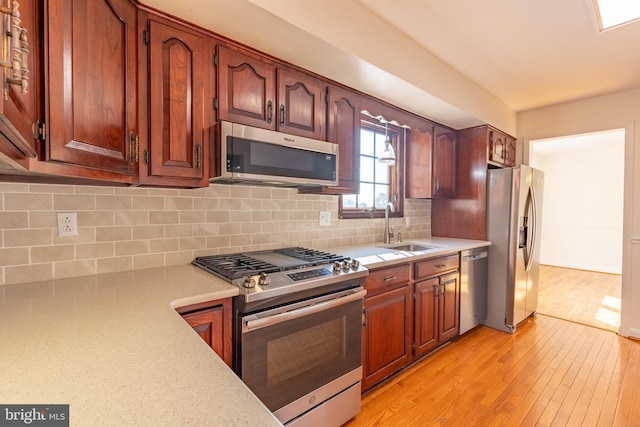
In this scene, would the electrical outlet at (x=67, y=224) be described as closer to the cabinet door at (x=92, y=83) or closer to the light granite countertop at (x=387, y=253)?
the cabinet door at (x=92, y=83)

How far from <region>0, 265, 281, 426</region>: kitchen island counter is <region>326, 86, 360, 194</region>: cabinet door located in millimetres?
1316

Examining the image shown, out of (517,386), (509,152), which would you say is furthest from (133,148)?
(509,152)

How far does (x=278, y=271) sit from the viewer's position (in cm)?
151

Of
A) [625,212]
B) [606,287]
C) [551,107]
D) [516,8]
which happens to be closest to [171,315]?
[516,8]

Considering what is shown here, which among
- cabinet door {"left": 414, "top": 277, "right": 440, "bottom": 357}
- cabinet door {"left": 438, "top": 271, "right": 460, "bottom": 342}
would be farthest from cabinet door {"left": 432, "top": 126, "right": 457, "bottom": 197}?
cabinet door {"left": 414, "top": 277, "right": 440, "bottom": 357}

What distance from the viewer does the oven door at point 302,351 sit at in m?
1.33

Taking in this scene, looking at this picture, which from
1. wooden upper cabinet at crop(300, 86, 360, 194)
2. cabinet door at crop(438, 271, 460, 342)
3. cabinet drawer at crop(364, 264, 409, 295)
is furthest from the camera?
cabinet door at crop(438, 271, 460, 342)

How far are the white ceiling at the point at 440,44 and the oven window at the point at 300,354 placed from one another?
4.78 ft

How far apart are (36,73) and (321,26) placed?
1224 millimetres

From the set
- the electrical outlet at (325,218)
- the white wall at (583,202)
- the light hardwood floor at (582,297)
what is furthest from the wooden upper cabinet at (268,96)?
the white wall at (583,202)

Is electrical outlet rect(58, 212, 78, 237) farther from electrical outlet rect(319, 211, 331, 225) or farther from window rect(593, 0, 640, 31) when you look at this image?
window rect(593, 0, 640, 31)

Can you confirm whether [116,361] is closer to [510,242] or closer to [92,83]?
[92,83]

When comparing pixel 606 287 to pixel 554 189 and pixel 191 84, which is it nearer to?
pixel 554 189

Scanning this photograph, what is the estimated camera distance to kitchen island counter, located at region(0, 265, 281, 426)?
53cm
